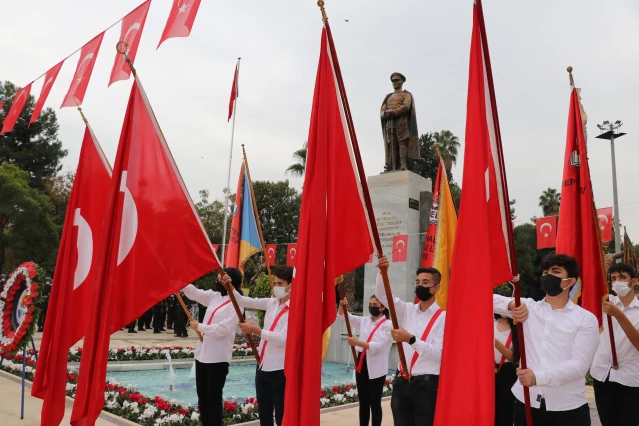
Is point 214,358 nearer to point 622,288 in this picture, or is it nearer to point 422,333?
point 422,333

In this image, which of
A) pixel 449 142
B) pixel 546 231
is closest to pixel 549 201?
pixel 449 142

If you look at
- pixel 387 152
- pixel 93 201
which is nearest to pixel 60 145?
Answer: pixel 387 152

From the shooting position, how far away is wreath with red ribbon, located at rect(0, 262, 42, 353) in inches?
245

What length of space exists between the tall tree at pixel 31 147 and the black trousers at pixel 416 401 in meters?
36.0

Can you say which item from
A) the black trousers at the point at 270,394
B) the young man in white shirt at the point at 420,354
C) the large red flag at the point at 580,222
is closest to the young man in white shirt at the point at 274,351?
the black trousers at the point at 270,394

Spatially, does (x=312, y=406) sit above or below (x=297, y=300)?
below

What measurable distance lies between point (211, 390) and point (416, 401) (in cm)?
215

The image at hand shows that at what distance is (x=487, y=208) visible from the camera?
3.21 meters

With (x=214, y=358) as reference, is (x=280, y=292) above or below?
above

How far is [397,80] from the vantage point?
40.9 ft

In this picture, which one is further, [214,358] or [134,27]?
[134,27]

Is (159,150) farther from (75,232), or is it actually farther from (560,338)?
(560,338)

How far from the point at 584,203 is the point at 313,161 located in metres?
2.35

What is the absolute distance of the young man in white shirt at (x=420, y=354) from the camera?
3799 millimetres
